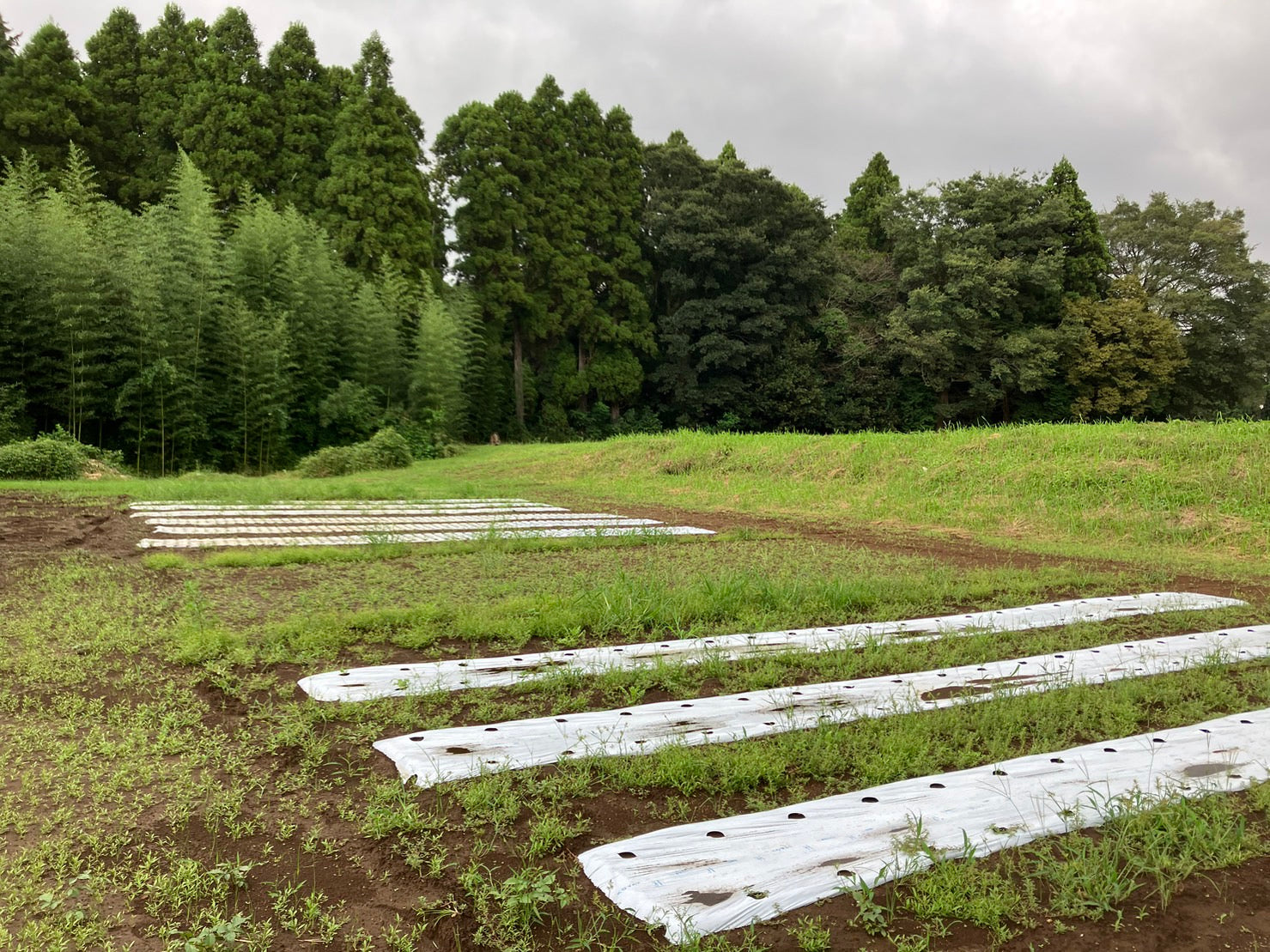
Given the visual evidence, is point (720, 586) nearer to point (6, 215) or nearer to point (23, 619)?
point (23, 619)

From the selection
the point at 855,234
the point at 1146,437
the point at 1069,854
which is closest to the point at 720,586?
the point at 1069,854

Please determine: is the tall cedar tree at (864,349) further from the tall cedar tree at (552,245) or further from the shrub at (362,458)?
the shrub at (362,458)

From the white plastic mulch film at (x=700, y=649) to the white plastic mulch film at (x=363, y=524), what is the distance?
112 inches

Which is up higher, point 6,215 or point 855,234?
point 855,234

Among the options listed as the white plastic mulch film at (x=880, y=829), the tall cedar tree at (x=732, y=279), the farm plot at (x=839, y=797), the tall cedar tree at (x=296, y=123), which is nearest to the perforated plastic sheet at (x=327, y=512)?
the farm plot at (x=839, y=797)

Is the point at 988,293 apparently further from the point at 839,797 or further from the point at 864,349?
the point at 839,797

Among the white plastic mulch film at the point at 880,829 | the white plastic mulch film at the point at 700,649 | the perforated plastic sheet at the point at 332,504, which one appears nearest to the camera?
the white plastic mulch film at the point at 880,829

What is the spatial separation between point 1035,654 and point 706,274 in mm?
21111

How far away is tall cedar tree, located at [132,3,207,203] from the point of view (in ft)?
59.8

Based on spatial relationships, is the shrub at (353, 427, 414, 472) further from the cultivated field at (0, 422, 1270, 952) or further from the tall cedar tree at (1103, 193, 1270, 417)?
the tall cedar tree at (1103, 193, 1270, 417)

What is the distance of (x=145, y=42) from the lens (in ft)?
62.7

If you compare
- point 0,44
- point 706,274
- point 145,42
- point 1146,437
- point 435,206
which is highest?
point 145,42

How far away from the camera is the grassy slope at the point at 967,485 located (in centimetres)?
655

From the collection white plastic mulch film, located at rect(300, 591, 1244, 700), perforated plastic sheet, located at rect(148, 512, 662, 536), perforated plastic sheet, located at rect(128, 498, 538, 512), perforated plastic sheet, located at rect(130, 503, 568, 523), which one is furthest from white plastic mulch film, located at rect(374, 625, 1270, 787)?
perforated plastic sheet, located at rect(128, 498, 538, 512)
